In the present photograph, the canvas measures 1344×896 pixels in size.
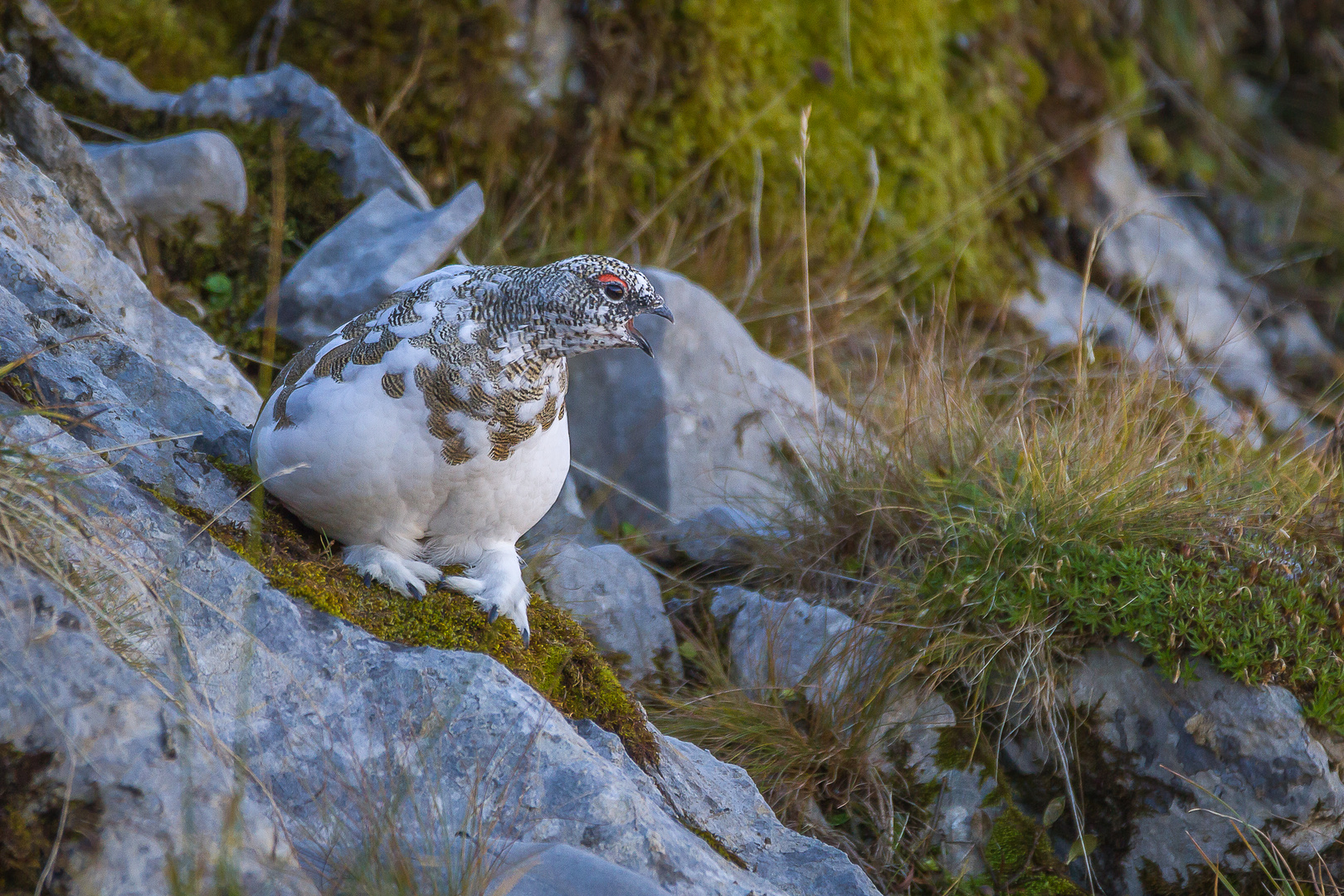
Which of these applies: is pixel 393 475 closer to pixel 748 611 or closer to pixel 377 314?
pixel 377 314

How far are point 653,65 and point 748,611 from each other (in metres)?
4.09

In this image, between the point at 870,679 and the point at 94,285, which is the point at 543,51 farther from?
the point at 870,679

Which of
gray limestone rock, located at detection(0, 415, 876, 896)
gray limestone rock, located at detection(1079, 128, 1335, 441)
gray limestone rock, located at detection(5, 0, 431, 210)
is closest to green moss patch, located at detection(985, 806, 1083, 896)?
gray limestone rock, located at detection(0, 415, 876, 896)

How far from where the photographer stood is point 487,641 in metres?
2.85

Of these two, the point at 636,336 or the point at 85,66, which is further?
the point at 85,66

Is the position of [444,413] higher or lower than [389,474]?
higher

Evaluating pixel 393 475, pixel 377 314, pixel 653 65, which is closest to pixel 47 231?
pixel 377 314

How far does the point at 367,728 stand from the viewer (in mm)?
2439

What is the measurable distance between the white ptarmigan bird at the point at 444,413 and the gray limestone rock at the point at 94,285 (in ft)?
1.81

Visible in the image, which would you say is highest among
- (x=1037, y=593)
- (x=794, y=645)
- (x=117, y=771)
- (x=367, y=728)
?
(x=117, y=771)

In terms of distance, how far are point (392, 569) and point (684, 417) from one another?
2377 millimetres

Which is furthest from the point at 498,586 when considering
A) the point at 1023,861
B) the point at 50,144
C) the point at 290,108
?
the point at 290,108

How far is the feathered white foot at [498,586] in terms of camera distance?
9.65 ft

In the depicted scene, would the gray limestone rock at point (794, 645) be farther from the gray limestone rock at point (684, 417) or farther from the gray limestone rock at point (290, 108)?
the gray limestone rock at point (290, 108)
